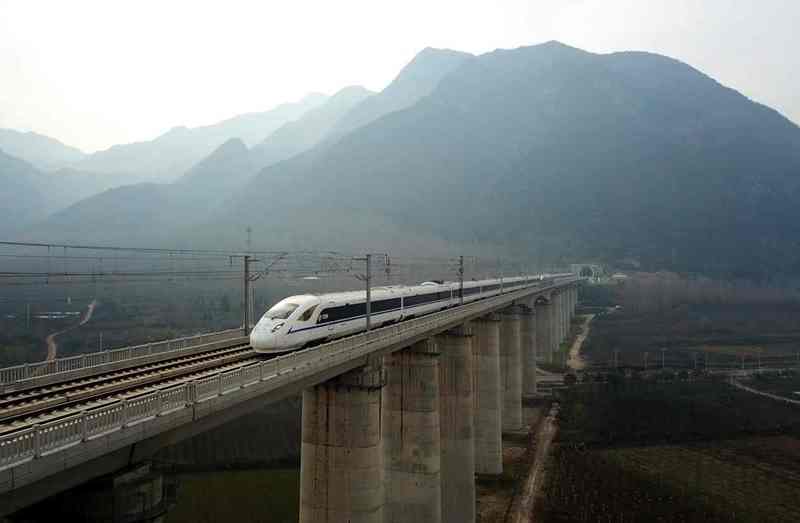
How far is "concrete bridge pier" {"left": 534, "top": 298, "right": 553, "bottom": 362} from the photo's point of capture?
4310 inches

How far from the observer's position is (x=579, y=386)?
8656cm

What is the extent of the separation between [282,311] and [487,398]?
31.7 m

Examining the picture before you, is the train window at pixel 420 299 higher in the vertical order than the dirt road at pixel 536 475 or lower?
higher

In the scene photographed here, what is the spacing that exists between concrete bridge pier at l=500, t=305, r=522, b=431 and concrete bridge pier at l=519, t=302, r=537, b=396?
14.1 metres

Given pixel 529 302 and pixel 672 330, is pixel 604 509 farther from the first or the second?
pixel 672 330

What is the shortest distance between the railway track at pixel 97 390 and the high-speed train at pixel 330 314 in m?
1.48

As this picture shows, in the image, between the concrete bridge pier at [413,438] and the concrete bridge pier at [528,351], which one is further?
the concrete bridge pier at [528,351]

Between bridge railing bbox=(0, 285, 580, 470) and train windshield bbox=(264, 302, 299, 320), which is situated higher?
train windshield bbox=(264, 302, 299, 320)

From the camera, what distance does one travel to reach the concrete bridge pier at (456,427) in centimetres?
4134

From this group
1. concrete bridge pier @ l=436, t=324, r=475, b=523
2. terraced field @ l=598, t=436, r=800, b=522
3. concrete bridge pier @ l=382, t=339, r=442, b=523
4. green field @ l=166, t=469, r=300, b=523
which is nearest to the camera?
concrete bridge pier @ l=382, t=339, r=442, b=523

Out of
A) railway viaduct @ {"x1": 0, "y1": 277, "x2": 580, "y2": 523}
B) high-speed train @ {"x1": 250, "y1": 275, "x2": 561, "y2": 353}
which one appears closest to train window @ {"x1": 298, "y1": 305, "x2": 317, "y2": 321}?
high-speed train @ {"x1": 250, "y1": 275, "x2": 561, "y2": 353}

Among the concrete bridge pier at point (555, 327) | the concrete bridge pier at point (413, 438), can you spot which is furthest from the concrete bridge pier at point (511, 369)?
the concrete bridge pier at point (555, 327)

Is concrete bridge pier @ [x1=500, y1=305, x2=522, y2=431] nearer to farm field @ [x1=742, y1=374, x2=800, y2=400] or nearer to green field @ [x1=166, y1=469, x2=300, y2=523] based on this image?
green field @ [x1=166, y1=469, x2=300, y2=523]

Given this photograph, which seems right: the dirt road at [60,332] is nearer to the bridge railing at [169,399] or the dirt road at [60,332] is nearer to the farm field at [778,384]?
the bridge railing at [169,399]
